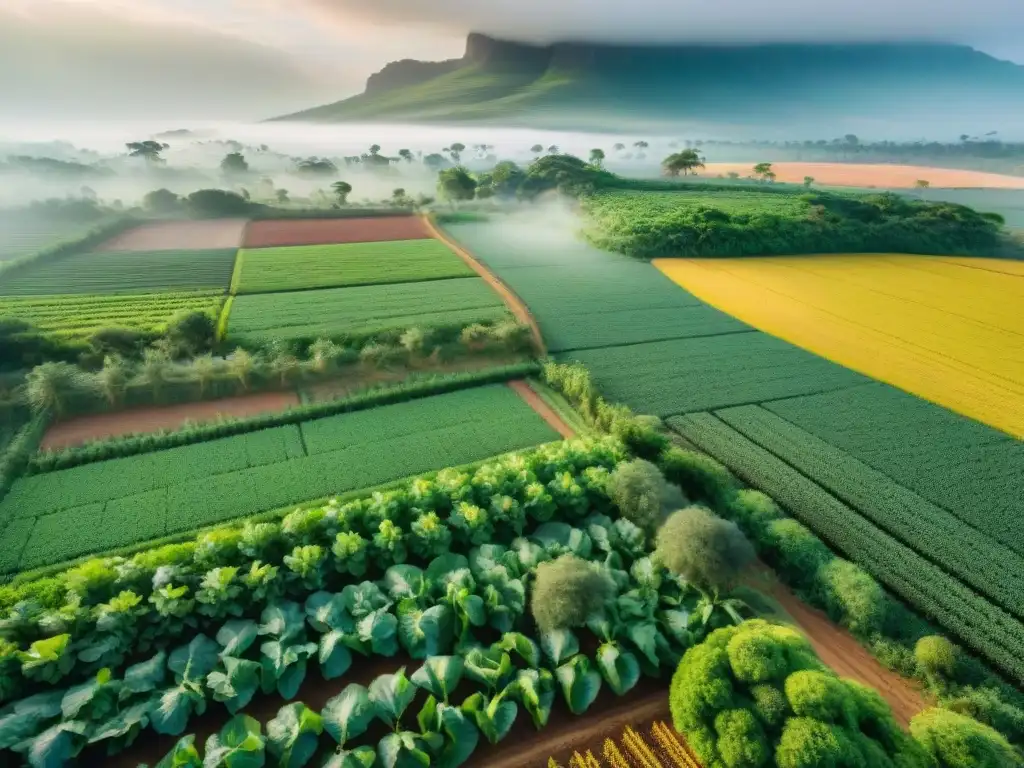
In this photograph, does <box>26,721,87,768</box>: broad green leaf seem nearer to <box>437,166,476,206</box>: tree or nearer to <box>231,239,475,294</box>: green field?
<box>231,239,475,294</box>: green field

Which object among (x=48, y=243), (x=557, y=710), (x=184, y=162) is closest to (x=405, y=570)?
(x=557, y=710)

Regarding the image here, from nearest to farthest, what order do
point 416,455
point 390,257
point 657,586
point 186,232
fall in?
point 657,586 → point 416,455 → point 390,257 → point 186,232

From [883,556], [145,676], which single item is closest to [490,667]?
[145,676]

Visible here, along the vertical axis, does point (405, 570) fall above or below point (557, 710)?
above

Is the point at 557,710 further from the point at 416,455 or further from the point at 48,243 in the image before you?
the point at 48,243

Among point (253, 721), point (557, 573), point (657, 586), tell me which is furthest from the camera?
point (657, 586)

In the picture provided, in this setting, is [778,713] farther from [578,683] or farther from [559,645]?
[559,645]
